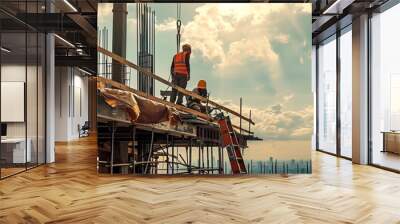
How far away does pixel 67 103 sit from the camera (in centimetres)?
1669

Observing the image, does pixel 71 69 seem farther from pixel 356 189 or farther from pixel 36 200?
pixel 356 189

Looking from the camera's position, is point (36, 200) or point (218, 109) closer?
point (36, 200)

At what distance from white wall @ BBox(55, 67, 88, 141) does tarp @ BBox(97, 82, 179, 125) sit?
1050cm

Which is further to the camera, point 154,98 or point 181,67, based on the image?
point 181,67

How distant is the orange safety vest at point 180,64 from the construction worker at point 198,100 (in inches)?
12.2

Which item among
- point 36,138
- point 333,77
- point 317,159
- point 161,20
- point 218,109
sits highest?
point 161,20

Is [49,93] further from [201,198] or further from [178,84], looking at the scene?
[201,198]

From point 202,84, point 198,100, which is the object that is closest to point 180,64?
point 202,84

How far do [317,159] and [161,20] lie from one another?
521cm

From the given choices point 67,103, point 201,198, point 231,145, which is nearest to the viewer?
point 201,198

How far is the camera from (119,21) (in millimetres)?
6895

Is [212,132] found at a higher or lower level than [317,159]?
higher

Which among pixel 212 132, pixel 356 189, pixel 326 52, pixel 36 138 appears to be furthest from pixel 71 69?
pixel 356 189

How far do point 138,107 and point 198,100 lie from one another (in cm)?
105
